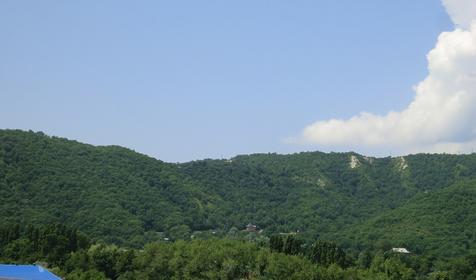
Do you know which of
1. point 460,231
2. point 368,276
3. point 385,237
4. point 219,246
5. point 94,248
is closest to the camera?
point 368,276

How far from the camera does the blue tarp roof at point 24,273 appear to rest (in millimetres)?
57844

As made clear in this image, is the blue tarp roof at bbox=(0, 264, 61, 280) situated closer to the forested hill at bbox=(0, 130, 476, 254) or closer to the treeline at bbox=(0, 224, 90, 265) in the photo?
the treeline at bbox=(0, 224, 90, 265)

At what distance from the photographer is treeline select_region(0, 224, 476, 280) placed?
73.9 meters

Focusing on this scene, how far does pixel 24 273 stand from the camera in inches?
2354

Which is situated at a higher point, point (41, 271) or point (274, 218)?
point (274, 218)

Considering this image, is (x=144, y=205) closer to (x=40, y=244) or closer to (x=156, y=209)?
(x=156, y=209)

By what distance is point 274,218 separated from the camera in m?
190

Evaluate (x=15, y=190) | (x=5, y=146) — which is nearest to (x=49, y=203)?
(x=15, y=190)

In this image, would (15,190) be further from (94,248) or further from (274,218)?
(274,218)

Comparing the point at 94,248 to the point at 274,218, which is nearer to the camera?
the point at 94,248

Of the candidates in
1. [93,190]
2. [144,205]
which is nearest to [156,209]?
[144,205]

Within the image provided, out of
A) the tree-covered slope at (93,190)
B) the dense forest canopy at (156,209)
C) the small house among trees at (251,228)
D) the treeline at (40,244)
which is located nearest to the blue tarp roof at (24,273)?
the treeline at (40,244)

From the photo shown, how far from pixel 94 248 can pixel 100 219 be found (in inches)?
1605

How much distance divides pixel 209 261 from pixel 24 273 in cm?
2437
